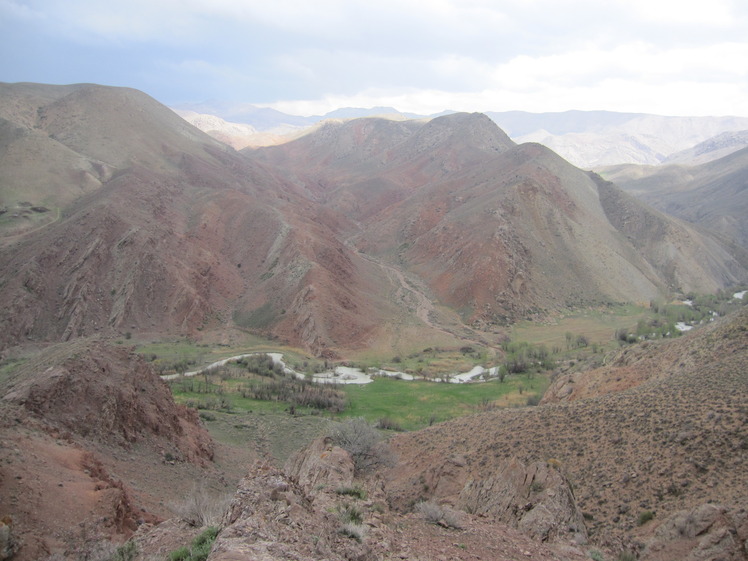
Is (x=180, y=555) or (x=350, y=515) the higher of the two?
(x=180, y=555)

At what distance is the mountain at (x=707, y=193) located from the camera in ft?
432

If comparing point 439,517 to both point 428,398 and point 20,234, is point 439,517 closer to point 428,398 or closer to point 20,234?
point 428,398

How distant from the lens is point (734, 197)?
14675 centimetres

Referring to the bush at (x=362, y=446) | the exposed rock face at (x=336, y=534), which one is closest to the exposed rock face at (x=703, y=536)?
the exposed rock face at (x=336, y=534)

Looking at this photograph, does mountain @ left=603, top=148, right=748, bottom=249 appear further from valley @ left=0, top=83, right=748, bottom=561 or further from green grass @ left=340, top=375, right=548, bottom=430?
green grass @ left=340, top=375, right=548, bottom=430

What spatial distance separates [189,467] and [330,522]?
12288 mm

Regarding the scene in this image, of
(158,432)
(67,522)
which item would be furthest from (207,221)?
(67,522)

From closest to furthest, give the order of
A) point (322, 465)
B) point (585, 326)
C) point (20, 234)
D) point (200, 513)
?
point (200, 513)
point (322, 465)
point (20, 234)
point (585, 326)

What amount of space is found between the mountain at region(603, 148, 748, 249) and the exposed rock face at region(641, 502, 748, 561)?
396 ft

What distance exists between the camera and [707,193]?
159250 mm

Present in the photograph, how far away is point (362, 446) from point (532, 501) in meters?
8.30

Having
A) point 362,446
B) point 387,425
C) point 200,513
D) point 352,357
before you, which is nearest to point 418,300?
point 352,357

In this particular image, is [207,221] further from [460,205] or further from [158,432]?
[158,432]

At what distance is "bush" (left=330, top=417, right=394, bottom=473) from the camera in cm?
1922
